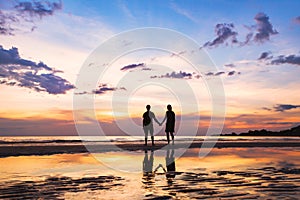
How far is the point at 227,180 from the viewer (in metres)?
10.5

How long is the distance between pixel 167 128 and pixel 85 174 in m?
14.8

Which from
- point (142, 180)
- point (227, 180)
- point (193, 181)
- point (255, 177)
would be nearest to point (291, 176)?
point (255, 177)

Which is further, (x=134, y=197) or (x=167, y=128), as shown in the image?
(x=167, y=128)

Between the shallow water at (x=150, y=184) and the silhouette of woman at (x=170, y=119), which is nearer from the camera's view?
the shallow water at (x=150, y=184)

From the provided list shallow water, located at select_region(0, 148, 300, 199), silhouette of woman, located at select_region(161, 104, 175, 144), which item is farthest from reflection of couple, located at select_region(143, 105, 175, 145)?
shallow water, located at select_region(0, 148, 300, 199)

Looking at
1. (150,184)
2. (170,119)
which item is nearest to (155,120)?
(170,119)

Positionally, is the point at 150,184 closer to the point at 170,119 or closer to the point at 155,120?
the point at 170,119

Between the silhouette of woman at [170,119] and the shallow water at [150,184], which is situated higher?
the silhouette of woman at [170,119]

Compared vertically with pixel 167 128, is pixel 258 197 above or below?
below

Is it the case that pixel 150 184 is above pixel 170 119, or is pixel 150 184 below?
below

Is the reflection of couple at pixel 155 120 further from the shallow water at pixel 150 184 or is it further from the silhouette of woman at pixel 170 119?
the shallow water at pixel 150 184

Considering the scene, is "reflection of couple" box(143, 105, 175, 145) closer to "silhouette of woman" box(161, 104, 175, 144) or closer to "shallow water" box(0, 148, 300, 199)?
"silhouette of woman" box(161, 104, 175, 144)

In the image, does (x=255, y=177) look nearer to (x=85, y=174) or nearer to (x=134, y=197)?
(x=134, y=197)

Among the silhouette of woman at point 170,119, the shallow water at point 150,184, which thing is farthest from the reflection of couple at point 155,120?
the shallow water at point 150,184
